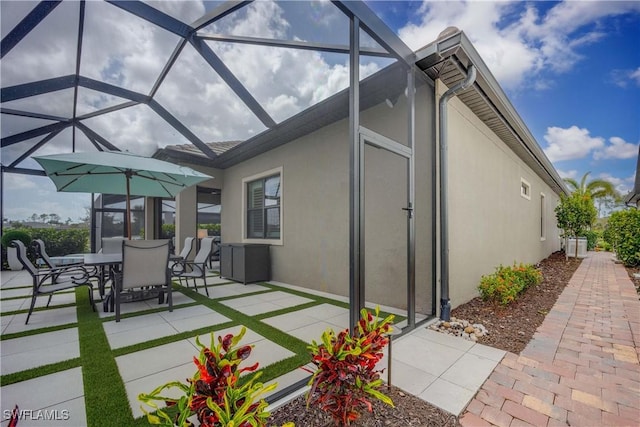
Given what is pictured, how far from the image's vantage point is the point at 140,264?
3.79 meters

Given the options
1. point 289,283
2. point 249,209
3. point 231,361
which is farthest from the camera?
point 249,209

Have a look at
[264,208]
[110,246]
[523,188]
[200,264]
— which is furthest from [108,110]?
[523,188]

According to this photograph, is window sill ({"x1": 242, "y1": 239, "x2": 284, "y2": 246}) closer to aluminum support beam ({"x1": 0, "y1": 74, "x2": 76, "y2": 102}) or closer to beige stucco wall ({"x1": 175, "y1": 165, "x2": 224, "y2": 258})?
beige stucco wall ({"x1": 175, "y1": 165, "x2": 224, "y2": 258})

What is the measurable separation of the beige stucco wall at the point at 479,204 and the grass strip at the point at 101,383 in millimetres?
3776

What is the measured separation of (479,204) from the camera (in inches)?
191

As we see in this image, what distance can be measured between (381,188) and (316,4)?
98.9 inches

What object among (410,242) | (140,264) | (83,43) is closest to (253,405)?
(410,242)

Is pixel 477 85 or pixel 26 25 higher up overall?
pixel 26 25

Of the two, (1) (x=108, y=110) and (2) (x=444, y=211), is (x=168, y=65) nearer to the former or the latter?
(1) (x=108, y=110)

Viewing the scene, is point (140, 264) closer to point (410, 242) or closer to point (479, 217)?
point (410, 242)

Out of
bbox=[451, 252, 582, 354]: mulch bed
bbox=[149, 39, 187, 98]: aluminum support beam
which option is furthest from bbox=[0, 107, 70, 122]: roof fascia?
bbox=[451, 252, 582, 354]: mulch bed

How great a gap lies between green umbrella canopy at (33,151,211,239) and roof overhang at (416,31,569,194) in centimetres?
380

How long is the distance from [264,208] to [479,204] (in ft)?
15.1

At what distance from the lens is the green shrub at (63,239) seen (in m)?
8.83
